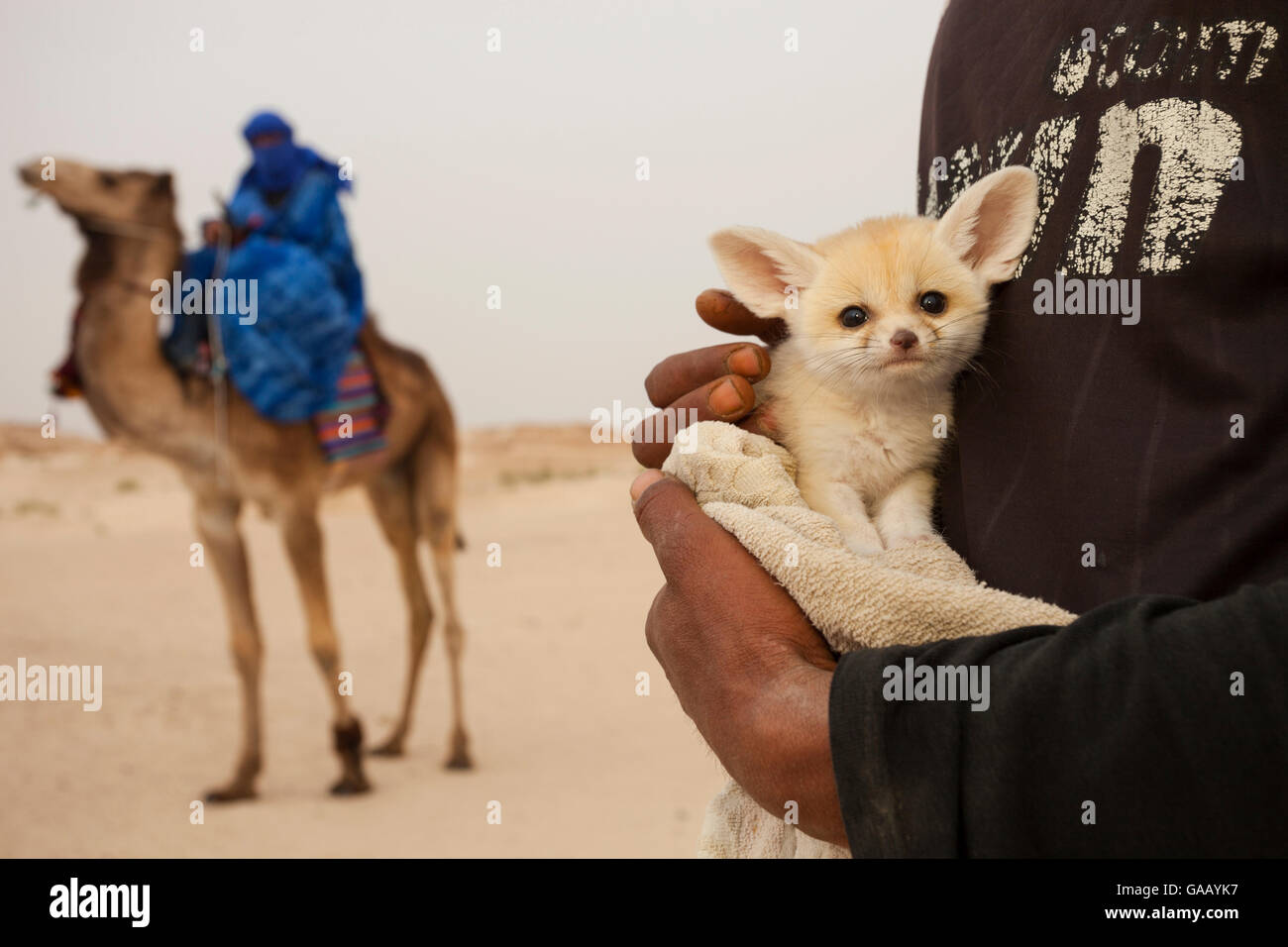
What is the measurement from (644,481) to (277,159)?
5.54 m

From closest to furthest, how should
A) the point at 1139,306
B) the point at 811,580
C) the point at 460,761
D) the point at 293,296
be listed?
the point at 1139,306 → the point at 811,580 → the point at 293,296 → the point at 460,761

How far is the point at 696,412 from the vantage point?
164 cm

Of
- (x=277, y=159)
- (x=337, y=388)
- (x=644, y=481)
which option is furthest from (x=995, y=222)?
(x=277, y=159)

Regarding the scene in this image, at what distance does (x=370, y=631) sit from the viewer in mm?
11141

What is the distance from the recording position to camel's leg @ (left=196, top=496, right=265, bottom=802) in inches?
237

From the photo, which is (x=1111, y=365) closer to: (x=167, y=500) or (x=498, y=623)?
(x=498, y=623)

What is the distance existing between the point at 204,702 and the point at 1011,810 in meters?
8.57

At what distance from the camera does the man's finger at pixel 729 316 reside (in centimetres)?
183

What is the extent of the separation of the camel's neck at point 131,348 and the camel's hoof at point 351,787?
2.06 meters

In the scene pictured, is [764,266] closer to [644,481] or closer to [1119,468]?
[644,481]

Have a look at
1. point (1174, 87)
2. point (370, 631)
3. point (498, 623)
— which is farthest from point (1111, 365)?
point (370, 631)

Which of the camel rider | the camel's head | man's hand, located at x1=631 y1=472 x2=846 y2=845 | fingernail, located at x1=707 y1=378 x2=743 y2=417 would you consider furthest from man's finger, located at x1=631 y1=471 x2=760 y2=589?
the camel's head

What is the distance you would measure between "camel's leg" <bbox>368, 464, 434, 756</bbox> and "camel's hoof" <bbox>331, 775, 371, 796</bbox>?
703mm
